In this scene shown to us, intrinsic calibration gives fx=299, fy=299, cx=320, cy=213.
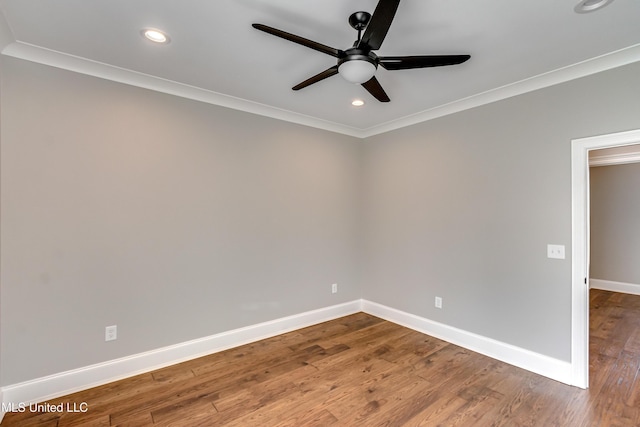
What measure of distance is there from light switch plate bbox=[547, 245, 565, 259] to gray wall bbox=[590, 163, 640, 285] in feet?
14.6

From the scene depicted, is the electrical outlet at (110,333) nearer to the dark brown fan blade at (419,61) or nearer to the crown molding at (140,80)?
the crown molding at (140,80)

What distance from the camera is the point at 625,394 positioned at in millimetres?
2357

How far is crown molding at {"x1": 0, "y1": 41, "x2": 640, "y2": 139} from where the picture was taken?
2229mm

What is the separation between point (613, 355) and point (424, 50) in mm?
3507

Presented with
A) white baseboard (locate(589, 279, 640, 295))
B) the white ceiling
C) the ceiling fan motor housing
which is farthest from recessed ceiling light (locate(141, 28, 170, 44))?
white baseboard (locate(589, 279, 640, 295))

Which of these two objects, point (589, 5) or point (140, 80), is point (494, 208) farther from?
point (140, 80)

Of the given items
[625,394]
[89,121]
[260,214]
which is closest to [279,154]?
[260,214]

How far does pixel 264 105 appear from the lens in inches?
133

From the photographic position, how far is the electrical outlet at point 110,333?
8.29 feet

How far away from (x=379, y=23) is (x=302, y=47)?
85 cm

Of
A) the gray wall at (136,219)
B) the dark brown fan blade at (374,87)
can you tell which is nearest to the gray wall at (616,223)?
the gray wall at (136,219)

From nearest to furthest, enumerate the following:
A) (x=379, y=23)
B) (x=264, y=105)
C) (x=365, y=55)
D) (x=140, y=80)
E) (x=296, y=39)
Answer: (x=379, y=23), (x=296, y=39), (x=365, y=55), (x=140, y=80), (x=264, y=105)

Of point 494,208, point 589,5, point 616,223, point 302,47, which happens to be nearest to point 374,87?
point 302,47

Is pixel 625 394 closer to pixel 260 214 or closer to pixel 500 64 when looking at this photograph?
pixel 500 64
